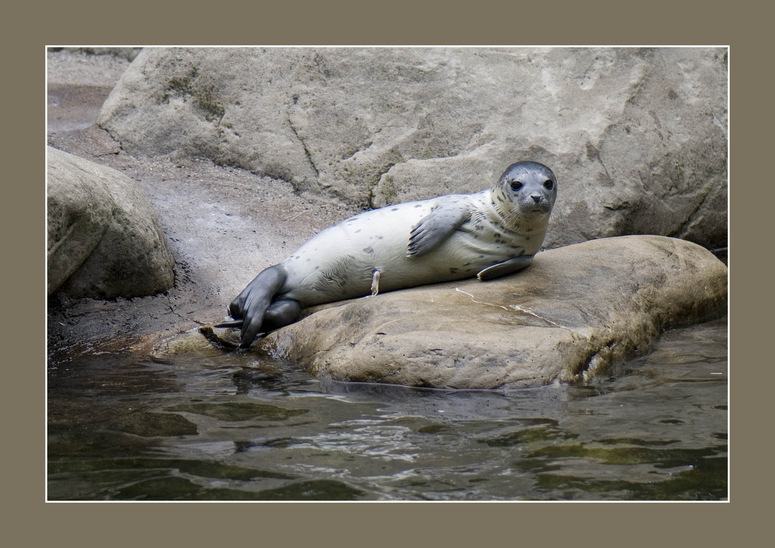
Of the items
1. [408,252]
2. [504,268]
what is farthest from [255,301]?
[504,268]

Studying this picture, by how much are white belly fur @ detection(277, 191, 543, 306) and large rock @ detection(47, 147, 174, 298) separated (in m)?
0.94

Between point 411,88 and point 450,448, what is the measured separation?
477cm

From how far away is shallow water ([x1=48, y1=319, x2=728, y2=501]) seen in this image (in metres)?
3.22

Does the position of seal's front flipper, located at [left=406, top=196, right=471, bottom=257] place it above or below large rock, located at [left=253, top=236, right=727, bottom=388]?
above

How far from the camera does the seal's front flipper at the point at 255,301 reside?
570cm

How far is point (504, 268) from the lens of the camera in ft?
19.1

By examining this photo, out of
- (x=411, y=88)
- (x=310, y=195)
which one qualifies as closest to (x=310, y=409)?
(x=310, y=195)

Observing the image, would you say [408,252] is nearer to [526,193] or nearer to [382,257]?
[382,257]

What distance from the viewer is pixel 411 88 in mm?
7820

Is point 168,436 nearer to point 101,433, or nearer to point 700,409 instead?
point 101,433

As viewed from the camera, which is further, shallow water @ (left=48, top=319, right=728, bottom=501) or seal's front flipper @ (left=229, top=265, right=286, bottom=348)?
seal's front flipper @ (left=229, top=265, right=286, bottom=348)

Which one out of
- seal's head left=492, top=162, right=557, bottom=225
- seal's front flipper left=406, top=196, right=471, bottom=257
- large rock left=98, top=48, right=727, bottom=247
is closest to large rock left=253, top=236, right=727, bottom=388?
seal's front flipper left=406, top=196, right=471, bottom=257

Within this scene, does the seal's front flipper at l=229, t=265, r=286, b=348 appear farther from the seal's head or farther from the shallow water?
the seal's head

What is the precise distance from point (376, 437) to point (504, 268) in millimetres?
2268
